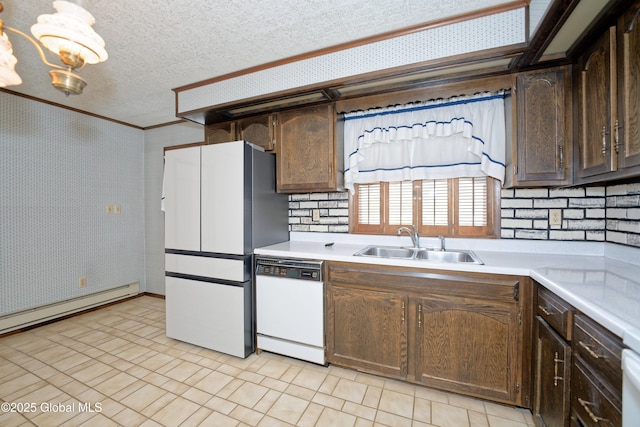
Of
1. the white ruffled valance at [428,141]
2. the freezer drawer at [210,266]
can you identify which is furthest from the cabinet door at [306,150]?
the freezer drawer at [210,266]

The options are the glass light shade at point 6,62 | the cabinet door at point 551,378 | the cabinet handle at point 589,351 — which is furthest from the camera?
the cabinet door at point 551,378

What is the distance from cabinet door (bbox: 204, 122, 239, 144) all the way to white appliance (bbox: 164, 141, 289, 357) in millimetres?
436

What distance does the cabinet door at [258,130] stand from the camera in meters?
2.53

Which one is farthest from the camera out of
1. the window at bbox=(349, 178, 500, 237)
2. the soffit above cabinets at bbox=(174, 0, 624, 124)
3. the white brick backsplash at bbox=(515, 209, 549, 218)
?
the window at bbox=(349, 178, 500, 237)

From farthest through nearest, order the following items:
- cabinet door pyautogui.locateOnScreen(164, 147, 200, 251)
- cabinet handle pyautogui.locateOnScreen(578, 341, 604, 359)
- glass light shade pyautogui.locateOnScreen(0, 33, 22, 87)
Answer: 1. cabinet door pyautogui.locateOnScreen(164, 147, 200, 251)
2. glass light shade pyautogui.locateOnScreen(0, 33, 22, 87)
3. cabinet handle pyautogui.locateOnScreen(578, 341, 604, 359)

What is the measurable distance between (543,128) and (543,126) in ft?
0.04

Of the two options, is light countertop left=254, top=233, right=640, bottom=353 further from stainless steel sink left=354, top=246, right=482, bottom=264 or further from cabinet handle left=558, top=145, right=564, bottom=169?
cabinet handle left=558, top=145, right=564, bottom=169

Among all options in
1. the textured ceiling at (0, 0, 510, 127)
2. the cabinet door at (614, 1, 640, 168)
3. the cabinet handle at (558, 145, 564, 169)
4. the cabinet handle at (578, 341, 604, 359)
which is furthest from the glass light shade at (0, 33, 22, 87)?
the cabinet handle at (558, 145, 564, 169)

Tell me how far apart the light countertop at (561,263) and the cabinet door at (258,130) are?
3.23ft

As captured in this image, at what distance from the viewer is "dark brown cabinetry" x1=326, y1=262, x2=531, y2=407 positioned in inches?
62.7

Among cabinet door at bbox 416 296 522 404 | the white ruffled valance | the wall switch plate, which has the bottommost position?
cabinet door at bbox 416 296 522 404

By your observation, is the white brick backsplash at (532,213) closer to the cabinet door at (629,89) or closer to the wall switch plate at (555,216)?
the wall switch plate at (555,216)

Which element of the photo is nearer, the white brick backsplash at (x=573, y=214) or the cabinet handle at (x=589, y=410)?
the cabinet handle at (x=589, y=410)

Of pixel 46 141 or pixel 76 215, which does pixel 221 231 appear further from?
pixel 46 141
